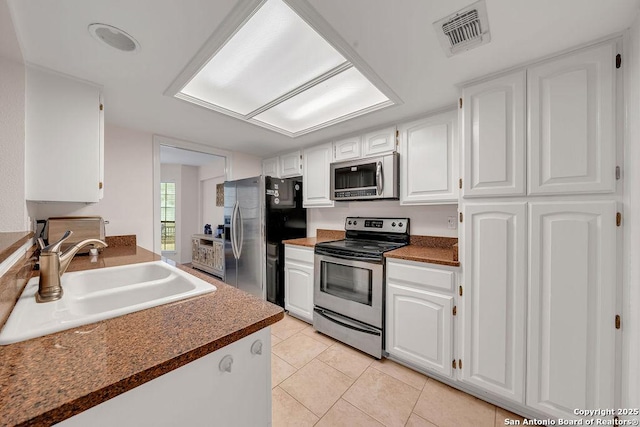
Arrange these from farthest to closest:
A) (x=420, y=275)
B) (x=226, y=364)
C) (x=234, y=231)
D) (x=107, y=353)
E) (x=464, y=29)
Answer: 1. (x=234, y=231)
2. (x=420, y=275)
3. (x=464, y=29)
4. (x=226, y=364)
5. (x=107, y=353)

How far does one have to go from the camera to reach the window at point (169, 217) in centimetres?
546

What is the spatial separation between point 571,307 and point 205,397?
1789mm

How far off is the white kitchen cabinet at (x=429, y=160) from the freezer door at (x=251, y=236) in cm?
160

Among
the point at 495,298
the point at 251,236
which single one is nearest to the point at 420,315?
the point at 495,298

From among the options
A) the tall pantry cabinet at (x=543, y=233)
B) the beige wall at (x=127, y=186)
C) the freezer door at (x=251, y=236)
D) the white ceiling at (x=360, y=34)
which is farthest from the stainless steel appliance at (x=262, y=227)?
the tall pantry cabinet at (x=543, y=233)

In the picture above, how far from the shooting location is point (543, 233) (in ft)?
4.56

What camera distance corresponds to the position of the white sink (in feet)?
2.35

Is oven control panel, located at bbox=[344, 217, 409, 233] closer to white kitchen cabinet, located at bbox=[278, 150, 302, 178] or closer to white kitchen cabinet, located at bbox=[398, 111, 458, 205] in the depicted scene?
white kitchen cabinet, located at bbox=[398, 111, 458, 205]

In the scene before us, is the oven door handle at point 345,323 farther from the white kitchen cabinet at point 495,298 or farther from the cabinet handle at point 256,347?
the cabinet handle at point 256,347

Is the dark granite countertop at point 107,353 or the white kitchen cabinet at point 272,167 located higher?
the white kitchen cabinet at point 272,167

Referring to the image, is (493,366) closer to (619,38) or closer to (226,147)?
(619,38)

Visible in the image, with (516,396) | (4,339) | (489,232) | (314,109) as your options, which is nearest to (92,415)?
(4,339)

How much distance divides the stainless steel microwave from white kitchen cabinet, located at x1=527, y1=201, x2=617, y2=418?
107cm

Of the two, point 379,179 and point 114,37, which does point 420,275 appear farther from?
point 114,37
